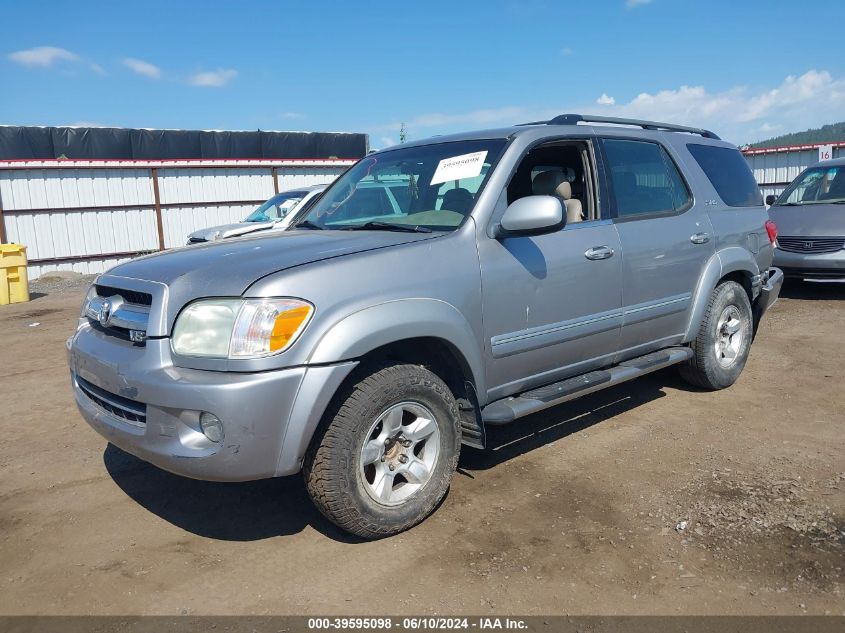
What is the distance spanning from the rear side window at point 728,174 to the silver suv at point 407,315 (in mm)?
319

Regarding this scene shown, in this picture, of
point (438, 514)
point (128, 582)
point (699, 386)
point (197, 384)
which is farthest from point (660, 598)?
point (699, 386)

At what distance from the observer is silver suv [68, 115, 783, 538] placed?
110 inches

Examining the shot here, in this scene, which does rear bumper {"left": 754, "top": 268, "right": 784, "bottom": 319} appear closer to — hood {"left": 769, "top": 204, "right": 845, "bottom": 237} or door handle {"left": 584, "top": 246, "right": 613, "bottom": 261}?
door handle {"left": 584, "top": 246, "right": 613, "bottom": 261}

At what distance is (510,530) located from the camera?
3.25 meters

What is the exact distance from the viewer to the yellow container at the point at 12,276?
11.9 metres

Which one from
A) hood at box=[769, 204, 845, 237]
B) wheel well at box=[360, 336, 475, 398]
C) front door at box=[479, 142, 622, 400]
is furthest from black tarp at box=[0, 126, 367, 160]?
wheel well at box=[360, 336, 475, 398]

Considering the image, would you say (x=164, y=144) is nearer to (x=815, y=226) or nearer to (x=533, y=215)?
(x=815, y=226)

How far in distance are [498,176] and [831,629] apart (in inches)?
98.9

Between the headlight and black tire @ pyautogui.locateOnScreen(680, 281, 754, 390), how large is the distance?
3.36 m

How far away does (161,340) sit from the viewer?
2.90 metres

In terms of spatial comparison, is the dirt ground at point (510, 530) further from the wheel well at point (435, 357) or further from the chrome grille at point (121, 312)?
the chrome grille at point (121, 312)

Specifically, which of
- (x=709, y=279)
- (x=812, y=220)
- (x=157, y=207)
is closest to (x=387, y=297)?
(x=709, y=279)

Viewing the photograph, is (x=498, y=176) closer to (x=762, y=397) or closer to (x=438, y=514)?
(x=438, y=514)

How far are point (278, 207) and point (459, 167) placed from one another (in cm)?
841
